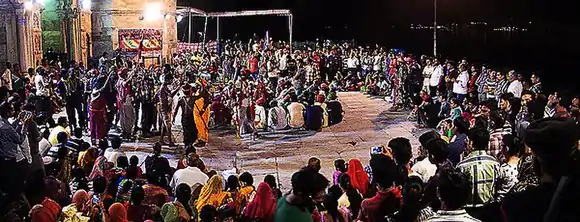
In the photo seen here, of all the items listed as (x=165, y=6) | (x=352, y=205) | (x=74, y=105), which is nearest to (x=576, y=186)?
(x=352, y=205)

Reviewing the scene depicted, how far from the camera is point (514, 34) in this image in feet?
219

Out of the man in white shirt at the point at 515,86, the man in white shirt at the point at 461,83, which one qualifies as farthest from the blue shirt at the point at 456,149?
the man in white shirt at the point at 461,83

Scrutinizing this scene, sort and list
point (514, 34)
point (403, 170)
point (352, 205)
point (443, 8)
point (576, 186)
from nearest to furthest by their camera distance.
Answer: point (576, 186) → point (403, 170) → point (352, 205) → point (514, 34) → point (443, 8)

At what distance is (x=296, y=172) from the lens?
5.07 meters

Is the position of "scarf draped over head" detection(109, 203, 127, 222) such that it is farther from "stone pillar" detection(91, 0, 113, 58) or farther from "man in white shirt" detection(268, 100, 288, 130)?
"stone pillar" detection(91, 0, 113, 58)

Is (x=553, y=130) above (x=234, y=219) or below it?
above

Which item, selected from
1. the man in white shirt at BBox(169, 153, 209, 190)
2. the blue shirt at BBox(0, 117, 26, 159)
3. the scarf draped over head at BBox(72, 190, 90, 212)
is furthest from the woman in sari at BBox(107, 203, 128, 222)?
the blue shirt at BBox(0, 117, 26, 159)

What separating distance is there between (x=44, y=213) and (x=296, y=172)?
253 cm

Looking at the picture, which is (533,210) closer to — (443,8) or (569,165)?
(569,165)

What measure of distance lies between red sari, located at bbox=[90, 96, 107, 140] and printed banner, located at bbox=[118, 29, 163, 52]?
45.8 ft

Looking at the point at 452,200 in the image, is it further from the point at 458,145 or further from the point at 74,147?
the point at 74,147

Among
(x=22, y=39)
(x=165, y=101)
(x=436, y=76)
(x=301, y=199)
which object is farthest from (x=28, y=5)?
(x=301, y=199)

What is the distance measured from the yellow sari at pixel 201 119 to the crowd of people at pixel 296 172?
3cm

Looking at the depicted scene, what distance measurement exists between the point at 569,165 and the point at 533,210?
0.27 metres
